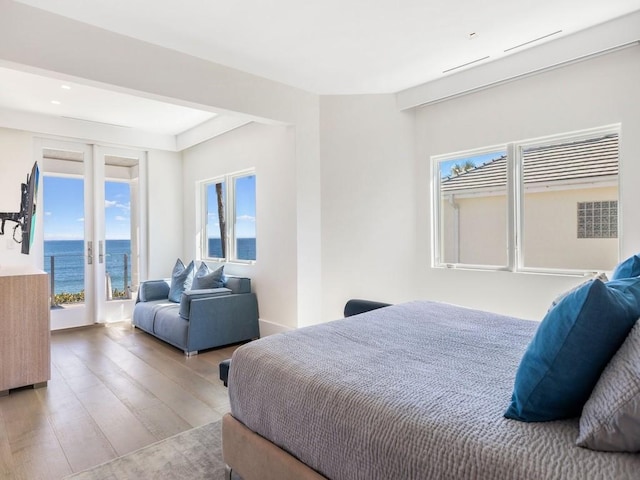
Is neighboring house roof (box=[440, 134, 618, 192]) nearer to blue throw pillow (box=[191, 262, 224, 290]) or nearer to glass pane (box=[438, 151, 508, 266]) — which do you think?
glass pane (box=[438, 151, 508, 266])

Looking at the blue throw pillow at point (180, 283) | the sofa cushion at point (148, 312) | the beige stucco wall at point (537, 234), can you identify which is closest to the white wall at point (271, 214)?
the blue throw pillow at point (180, 283)

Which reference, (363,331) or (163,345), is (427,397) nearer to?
(363,331)

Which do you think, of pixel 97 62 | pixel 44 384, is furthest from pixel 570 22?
pixel 44 384

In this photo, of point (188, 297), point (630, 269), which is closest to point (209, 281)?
point (188, 297)

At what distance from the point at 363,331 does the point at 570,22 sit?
8.80ft

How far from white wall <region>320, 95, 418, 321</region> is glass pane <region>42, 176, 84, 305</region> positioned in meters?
3.42

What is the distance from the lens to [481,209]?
3740 mm

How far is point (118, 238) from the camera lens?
552 cm

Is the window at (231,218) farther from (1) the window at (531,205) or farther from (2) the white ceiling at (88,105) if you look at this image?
(1) the window at (531,205)

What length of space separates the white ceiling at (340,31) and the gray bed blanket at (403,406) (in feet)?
7.00

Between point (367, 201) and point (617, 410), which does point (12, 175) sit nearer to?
point (367, 201)

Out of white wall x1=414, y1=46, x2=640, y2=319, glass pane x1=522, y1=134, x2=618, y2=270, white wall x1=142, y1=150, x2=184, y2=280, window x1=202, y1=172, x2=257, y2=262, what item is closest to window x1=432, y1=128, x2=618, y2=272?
glass pane x1=522, y1=134, x2=618, y2=270

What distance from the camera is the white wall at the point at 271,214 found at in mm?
4148

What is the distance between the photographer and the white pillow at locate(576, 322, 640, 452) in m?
0.89
